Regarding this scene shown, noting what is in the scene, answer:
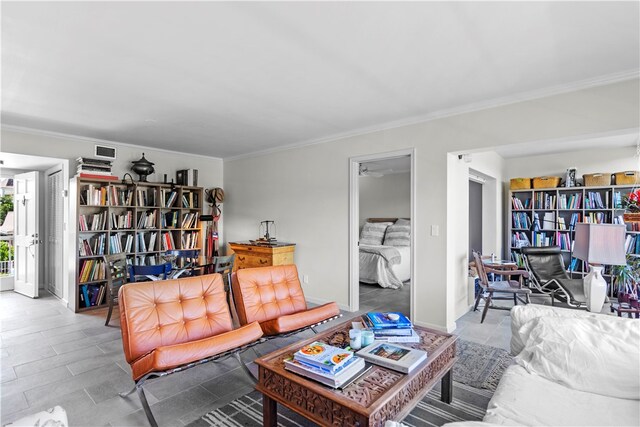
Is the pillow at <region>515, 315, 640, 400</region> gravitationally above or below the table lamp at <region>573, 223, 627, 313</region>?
below

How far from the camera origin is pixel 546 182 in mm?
5660

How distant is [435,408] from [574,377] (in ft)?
2.94

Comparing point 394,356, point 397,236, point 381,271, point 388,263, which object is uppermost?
point 397,236

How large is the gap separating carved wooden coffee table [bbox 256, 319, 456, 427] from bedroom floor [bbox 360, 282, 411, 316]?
2.42 meters

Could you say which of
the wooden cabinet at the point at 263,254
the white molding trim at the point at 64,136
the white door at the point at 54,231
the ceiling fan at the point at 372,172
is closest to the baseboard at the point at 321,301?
the wooden cabinet at the point at 263,254

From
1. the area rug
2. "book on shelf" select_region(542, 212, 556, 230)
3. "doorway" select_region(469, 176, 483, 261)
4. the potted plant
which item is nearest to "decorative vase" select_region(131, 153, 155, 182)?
the area rug

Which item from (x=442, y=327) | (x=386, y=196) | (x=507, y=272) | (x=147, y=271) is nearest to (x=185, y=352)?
(x=147, y=271)

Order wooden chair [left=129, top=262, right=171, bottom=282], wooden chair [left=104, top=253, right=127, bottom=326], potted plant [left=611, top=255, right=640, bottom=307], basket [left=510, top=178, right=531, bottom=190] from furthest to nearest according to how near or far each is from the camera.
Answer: basket [left=510, top=178, right=531, bottom=190] → potted plant [left=611, top=255, right=640, bottom=307] → wooden chair [left=104, top=253, right=127, bottom=326] → wooden chair [left=129, top=262, right=171, bottom=282]

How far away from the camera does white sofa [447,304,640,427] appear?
143cm

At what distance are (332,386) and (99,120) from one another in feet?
13.1

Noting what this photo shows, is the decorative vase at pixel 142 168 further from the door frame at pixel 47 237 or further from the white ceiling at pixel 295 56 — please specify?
the white ceiling at pixel 295 56

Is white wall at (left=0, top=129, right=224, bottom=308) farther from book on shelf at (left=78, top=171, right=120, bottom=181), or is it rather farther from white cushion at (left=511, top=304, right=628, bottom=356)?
white cushion at (left=511, top=304, right=628, bottom=356)

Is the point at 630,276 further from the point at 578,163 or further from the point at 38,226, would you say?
the point at 38,226

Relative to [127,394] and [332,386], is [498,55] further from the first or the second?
[127,394]
